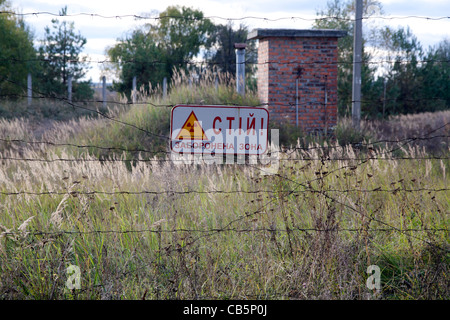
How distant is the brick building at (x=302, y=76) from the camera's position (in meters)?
11.4

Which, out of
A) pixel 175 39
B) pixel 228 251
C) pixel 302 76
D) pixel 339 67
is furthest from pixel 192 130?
pixel 175 39

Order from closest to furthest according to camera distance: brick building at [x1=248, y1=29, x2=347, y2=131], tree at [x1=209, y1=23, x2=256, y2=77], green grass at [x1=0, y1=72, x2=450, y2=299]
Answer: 1. green grass at [x1=0, y1=72, x2=450, y2=299]
2. brick building at [x1=248, y1=29, x2=347, y2=131]
3. tree at [x1=209, y1=23, x2=256, y2=77]

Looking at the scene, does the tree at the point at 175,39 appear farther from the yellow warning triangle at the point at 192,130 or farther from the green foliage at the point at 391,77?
the yellow warning triangle at the point at 192,130

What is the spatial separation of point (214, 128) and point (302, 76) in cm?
805

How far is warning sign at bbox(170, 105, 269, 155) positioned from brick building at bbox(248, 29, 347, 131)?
753cm

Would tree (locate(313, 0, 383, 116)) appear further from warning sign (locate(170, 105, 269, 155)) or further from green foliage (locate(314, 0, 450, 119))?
warning sign (locate(170, 105, 269, 155))

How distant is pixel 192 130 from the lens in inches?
153

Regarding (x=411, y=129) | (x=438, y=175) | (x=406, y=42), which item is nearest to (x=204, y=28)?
(x=406, y=42)

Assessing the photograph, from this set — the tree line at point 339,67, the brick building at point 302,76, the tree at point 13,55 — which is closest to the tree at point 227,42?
the tree line at point 339,67

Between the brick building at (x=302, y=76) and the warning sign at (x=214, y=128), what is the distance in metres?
7.53

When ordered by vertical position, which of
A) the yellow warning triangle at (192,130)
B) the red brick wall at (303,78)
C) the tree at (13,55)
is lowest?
the yellow warning triangle at (192,130)

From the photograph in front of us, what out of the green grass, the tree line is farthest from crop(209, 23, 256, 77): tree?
the green grass

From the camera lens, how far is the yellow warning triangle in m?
3.85

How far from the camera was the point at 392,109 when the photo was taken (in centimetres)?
2297
